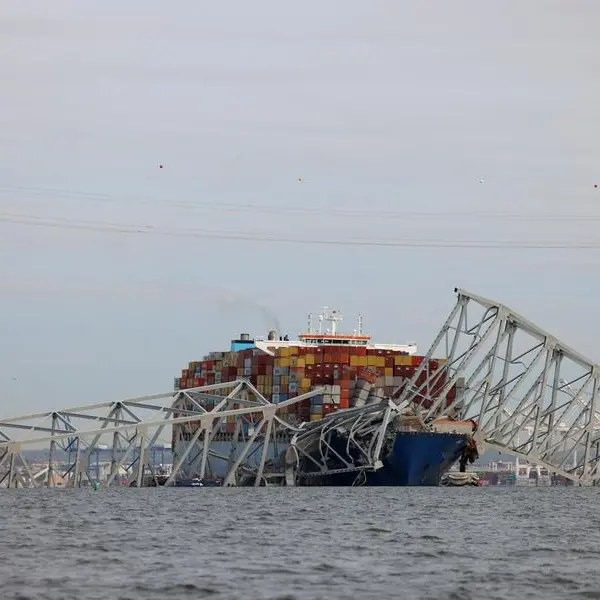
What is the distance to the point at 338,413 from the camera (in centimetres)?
11844

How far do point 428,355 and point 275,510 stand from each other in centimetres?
4175

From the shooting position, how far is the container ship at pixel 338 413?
117m

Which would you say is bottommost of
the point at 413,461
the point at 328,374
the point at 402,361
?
the point at 413,461

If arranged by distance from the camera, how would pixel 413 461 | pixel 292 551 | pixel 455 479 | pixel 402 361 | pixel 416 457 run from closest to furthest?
pixel 292 551
pixel 416 457
pixel 413 461
pixel 455 479
pixel 402 361

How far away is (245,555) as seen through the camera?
4841 cm

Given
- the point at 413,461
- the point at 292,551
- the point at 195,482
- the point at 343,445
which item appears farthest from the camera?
the point at 195,482

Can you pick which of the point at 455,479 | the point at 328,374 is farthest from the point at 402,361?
the point at 455,479

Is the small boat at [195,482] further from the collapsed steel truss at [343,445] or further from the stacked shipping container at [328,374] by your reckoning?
the stacked shipping container at [328,374]

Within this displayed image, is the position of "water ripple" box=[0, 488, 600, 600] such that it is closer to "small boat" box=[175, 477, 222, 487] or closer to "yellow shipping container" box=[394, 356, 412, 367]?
"small boat" box=[175, 477, 222, 487]

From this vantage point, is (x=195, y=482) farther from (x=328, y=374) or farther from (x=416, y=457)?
(x=328, y=374)

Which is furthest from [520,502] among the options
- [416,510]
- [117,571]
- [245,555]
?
[117,571]

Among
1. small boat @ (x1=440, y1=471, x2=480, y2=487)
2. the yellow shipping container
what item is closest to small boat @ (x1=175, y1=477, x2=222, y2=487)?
small boat @ (x1=440, y1=471, x2=480, y2=487)

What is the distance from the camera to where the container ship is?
117 metres

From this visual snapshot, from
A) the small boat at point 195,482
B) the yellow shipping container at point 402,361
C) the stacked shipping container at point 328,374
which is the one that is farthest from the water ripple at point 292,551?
the yellow shipping container at point 402,361
